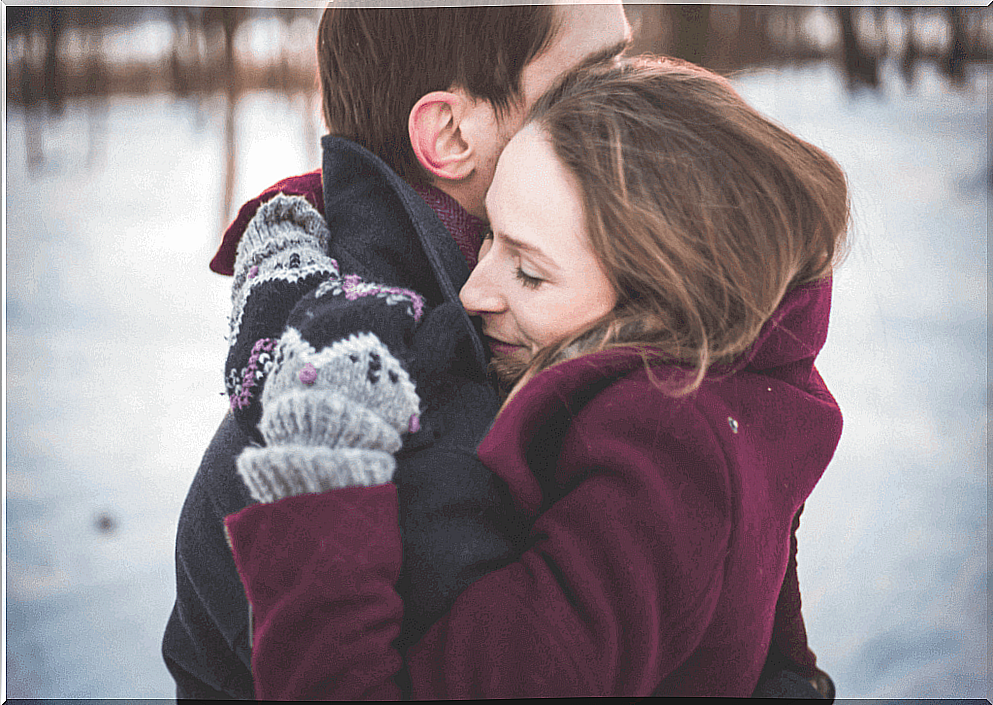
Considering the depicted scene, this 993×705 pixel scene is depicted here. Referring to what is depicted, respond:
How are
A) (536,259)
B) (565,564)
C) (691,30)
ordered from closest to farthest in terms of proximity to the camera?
1. (565,564)
2. (536,259)
3. (691,30)

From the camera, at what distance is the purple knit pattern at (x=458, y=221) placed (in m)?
0.91

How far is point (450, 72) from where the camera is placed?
0.88m

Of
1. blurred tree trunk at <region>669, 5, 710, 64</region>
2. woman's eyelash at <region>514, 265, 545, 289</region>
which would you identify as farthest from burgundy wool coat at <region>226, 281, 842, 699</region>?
blurred tree trunk at <region>669, 5, 710, 64</region>

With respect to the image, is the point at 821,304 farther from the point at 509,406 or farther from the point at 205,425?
the point at 205,425

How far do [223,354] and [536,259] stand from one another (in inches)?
21.2

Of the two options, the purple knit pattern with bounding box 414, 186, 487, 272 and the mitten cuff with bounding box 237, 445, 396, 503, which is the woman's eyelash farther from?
the mitten cuff with bounding box 237, 445, 396, 503

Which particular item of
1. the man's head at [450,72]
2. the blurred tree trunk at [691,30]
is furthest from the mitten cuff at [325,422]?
the blurred tree trunk at [691,30]

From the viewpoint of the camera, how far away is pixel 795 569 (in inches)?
37.6

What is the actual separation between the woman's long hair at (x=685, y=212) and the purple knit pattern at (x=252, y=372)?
28 cm

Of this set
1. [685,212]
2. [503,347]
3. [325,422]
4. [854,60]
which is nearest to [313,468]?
[325,422]

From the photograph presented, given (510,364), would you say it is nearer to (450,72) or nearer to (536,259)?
(536,259)

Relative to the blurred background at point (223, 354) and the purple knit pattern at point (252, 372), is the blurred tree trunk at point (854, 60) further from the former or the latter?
the purple knit pattern at point (252, 372)

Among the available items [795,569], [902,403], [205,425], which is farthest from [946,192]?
[205,425]

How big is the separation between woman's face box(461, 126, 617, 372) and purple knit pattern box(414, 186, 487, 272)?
0.08 metres
